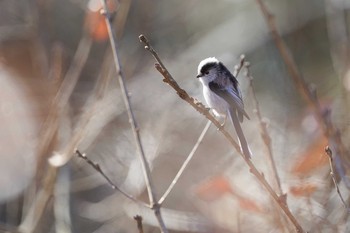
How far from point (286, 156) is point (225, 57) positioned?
2341mm

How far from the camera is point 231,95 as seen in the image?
2.70 m

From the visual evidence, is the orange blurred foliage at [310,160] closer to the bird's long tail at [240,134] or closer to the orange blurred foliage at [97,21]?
the bird's long tail at [240,134]

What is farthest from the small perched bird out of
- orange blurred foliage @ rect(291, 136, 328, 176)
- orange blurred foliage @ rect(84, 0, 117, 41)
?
orange blurred foliage @ rect(84, 0, 117, 41)

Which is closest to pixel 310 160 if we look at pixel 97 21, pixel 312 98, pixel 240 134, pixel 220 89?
pixel 220 89

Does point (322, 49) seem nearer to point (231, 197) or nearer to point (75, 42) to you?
point (75, 42)

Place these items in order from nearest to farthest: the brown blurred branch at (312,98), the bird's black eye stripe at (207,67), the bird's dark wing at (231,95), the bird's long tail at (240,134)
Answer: the brown blurred branch at (312,98)
the bird's long tail at (240,134)
the bird's dark wing at (231,95)
the bird's black eye stripe at (207,67)

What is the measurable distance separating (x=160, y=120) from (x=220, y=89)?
1.76m

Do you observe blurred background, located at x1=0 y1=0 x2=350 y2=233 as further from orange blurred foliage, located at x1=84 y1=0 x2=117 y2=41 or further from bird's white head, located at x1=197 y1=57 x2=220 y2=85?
bird's white head, located at x1=197 y1=57 x2=220 y2=85

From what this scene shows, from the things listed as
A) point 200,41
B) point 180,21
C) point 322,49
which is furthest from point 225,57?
point 322,49

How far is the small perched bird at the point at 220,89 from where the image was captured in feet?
8.81

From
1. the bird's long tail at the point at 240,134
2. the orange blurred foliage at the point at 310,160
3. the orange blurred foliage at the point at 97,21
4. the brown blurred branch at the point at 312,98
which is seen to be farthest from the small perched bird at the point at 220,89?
the orange blurred foliage at the point at 97,21

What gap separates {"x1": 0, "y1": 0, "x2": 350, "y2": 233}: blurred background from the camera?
3.04 m

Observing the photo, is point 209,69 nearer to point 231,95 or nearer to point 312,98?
point 231,95

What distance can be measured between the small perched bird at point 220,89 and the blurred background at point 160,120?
238mm
